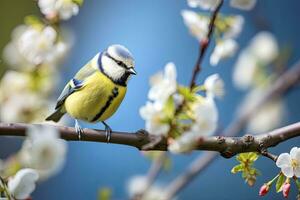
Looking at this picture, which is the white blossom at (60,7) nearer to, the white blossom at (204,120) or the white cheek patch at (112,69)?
the white cheek patch at (112,69)

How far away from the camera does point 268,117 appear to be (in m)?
0.74

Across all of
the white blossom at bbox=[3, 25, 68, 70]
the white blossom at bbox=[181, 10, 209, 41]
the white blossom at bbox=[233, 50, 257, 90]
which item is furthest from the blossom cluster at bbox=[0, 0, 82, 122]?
the white blossom at bbox=[233, 50, 257, 90]

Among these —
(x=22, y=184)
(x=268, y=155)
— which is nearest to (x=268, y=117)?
(x=268, y=155)

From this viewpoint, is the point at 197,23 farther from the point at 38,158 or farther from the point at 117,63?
the point at 38,158

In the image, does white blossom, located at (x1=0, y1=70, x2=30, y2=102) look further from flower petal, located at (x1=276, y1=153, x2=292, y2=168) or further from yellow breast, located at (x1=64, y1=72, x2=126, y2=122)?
flower petal, located at (x1=276, y1=153, x2=292, y2=168)

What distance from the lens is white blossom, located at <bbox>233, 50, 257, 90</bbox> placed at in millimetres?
713

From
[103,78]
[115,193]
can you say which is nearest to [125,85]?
[103,78]

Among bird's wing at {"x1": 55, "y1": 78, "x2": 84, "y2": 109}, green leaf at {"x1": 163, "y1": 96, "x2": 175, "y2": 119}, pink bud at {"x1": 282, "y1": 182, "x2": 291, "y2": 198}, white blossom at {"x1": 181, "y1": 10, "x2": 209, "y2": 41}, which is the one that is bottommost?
pink bud at {"x1": 282, "y1": 182, "x2": 291, "y2": 198}

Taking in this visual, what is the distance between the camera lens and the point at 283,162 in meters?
0.43

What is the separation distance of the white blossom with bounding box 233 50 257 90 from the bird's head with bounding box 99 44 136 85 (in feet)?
0.88

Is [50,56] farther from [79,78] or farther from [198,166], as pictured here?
[198,166]

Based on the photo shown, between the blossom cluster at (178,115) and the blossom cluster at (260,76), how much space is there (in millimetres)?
311

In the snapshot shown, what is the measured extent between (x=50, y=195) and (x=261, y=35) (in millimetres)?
365

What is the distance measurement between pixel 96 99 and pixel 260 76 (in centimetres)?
30
